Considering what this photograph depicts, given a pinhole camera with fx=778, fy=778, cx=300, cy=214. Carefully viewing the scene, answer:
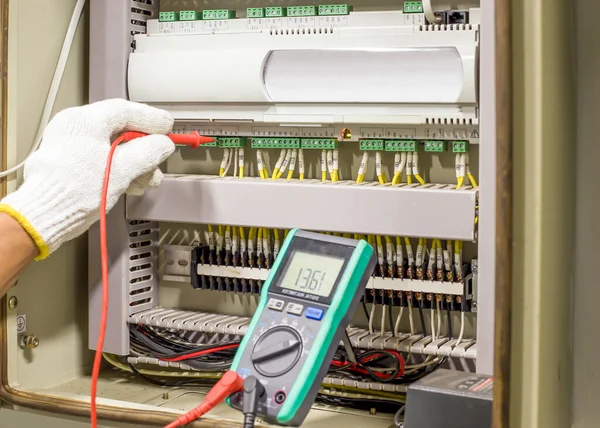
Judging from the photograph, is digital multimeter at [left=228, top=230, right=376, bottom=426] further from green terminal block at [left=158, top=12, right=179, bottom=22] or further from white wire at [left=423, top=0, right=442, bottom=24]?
green terminal block at [left=158, top=12, right=179, bottom=22]

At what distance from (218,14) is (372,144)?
412 mm

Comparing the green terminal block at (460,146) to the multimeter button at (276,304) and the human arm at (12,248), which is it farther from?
the human arm at (12,248)

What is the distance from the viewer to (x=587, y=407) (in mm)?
969

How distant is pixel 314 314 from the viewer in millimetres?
1135

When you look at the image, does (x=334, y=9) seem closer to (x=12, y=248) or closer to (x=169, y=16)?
(x=169, y=16)

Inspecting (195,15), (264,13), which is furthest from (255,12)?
(195,15)

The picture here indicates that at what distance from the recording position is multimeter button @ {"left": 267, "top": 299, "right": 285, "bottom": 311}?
1.17 meters

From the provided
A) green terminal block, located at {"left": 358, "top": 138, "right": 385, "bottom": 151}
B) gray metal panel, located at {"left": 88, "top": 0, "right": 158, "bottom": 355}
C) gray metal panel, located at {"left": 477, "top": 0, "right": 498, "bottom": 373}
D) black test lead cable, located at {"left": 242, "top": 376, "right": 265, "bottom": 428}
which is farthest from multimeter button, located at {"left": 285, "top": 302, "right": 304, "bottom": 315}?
gray metal panel, located at {"left": 88, "top": 0, "right": 158, "bottom": 355}

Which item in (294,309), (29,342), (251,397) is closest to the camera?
(251,397)

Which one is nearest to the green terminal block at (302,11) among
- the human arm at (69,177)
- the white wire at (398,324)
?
the human arm at (69,177)

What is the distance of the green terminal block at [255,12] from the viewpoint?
1.50 meters

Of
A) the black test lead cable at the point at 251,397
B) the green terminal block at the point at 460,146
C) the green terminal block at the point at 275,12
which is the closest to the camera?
the black test lead cable at the point at 251,397

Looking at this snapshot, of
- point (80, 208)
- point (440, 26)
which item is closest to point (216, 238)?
point (80, 208)

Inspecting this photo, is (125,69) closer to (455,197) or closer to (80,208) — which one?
(80,208)
